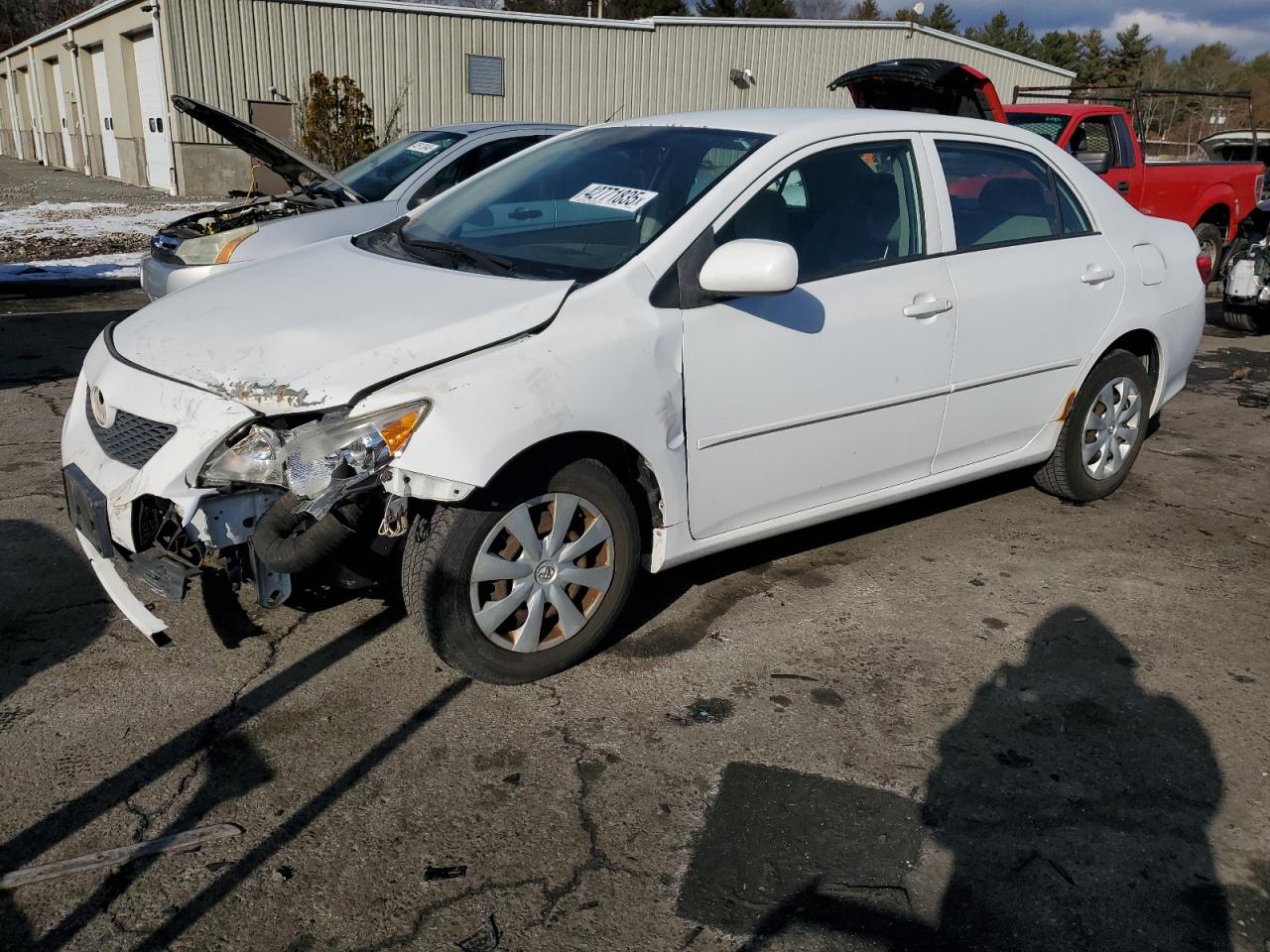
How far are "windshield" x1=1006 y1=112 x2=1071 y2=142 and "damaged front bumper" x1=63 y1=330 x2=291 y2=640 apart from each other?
28.3ft

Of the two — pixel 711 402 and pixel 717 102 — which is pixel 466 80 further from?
pixel 711 402

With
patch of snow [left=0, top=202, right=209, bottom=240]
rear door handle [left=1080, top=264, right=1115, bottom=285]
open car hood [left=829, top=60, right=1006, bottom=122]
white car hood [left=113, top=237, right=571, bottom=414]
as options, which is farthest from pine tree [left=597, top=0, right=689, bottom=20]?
white car hood [left=113, top=237, right=571, bottom=414]

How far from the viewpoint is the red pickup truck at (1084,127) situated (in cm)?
933

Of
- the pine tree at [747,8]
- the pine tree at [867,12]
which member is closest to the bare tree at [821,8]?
the pine tree at [867,12]

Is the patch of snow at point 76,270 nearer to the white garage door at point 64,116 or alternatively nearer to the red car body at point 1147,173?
the red car body at point 1147,173

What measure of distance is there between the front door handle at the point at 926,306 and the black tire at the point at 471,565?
4.44 feet

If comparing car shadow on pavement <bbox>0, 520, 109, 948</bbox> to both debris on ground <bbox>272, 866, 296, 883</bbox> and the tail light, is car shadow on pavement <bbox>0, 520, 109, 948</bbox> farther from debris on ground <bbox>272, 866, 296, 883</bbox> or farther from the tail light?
the tail light

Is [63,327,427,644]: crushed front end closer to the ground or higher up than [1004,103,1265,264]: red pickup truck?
closer to the ground

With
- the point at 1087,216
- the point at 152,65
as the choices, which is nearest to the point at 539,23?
the point at 152,65

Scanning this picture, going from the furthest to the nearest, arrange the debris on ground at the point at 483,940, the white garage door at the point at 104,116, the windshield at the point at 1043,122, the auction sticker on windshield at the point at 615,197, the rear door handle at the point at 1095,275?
the white garage door at the point at 104,116 < the windshield at the point at 1043,122 < the rear door handle at the point at 1095,275 < the auction sticker on windshield at the point at 615,197 < the debris on ground at the point at 483,940

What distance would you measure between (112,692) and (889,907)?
2400 mm

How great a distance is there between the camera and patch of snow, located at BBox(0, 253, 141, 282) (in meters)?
10.8

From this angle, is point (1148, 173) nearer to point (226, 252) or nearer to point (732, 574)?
point (732, 574)

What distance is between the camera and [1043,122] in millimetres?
10133
